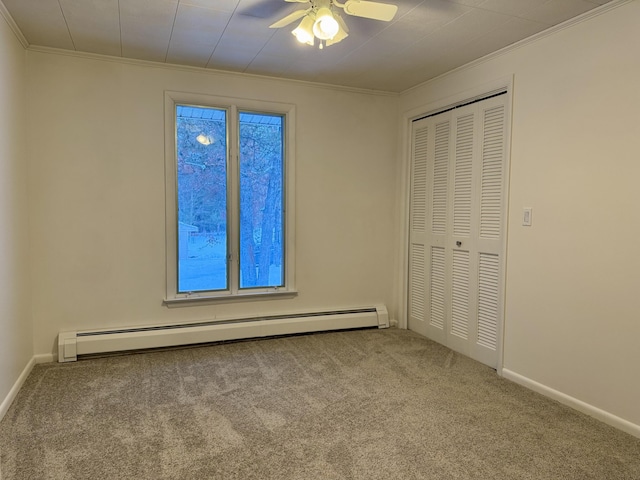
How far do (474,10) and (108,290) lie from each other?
3.27 meters

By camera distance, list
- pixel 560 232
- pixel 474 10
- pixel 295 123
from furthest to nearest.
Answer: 1. pixel 295 123
2. pixel 560 232
3. pixel 474 10

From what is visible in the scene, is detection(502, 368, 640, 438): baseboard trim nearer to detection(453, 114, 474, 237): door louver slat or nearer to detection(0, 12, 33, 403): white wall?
detection(453, 114, 474, 237): door louver slat

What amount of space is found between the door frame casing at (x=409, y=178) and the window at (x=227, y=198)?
3.74 ft

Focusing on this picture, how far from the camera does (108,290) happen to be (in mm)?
3471

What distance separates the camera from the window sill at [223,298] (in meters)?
3.66

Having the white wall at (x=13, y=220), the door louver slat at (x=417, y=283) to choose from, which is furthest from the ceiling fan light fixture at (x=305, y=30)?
the door louver slat at (x=417, y=283)

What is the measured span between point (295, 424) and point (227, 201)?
2.08 metres

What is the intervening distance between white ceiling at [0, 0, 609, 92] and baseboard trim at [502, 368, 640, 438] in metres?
2.29

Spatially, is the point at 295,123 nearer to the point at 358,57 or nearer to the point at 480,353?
the point at 358,57

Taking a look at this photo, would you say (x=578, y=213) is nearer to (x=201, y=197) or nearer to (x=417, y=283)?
(x=417, y=283)

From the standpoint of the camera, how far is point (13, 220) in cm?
280

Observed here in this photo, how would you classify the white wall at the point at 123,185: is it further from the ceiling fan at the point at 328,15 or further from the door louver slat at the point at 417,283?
the ceiling fan at the point at 328,15

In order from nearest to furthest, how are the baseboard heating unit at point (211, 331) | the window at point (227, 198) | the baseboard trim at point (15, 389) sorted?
1. the baseboard trim at point (15, 389)
2. the baseboard heating unit at point (211, 331)
3. the window at point (227, 198)

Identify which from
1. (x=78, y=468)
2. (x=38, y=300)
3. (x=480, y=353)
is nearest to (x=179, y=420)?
(x=78, y=468)
